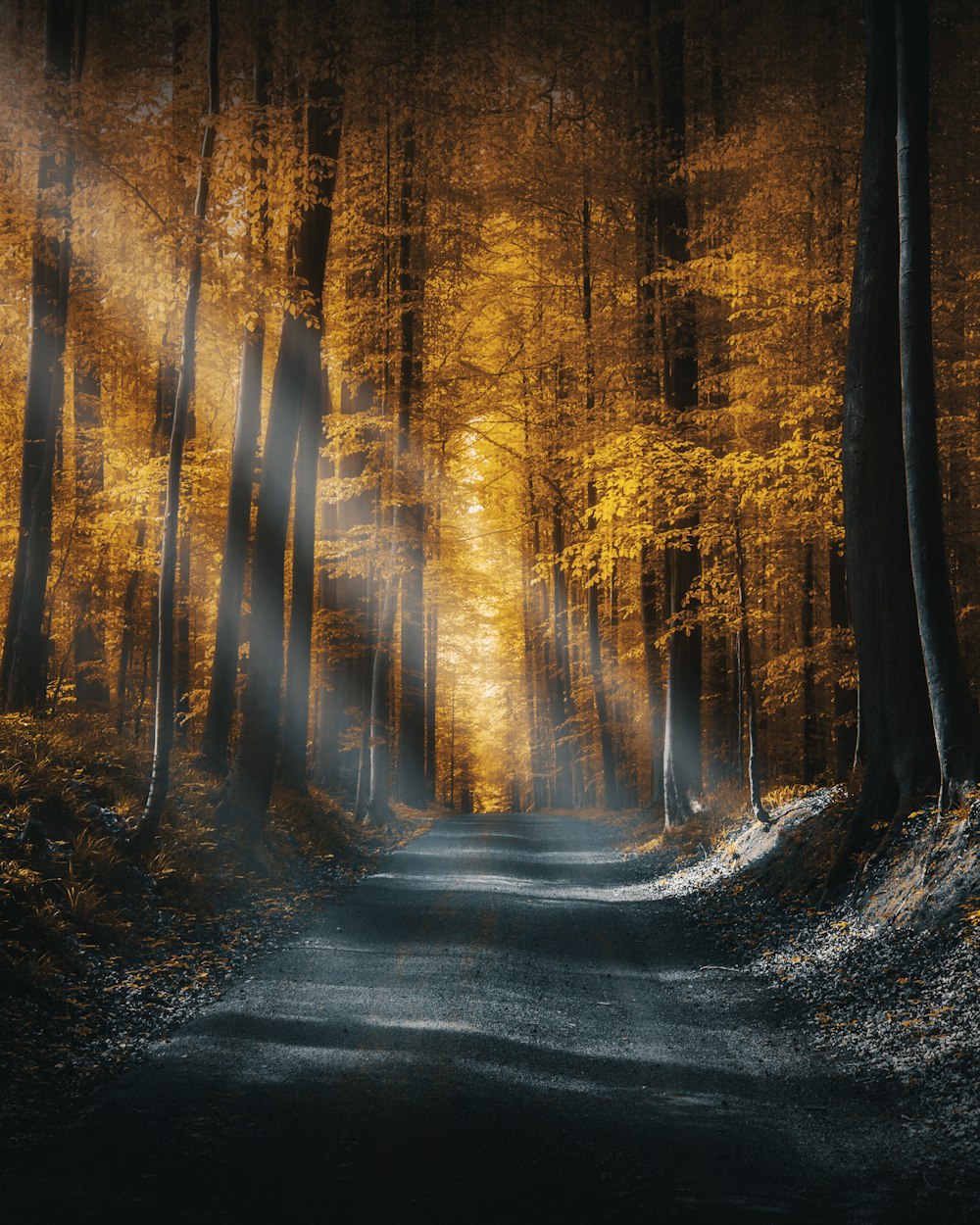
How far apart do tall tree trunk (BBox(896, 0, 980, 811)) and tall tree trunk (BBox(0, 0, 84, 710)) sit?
31.9 ft

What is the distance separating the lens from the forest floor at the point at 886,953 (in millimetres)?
4586

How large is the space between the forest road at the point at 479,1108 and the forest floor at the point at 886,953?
23 centimetres

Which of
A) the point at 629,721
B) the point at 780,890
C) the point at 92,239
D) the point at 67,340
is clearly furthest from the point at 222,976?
the point at 629,721

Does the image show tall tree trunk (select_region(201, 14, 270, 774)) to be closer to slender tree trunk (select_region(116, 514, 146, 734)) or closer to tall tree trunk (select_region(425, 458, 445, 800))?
slender tree trunk (select_region(116, 514, 146, 734))

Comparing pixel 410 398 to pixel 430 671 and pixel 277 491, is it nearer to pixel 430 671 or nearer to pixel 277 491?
pixel 277 491

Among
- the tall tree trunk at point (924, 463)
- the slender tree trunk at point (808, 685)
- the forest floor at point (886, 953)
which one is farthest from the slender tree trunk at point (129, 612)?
the tall tree trunk at point (924, 463)

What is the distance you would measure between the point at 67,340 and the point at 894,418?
465 inches

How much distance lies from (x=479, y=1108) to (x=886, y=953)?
A: 3687mm

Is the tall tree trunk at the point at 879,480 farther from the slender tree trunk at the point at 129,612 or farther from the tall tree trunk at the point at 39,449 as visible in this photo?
the slender tree trunk at the point at 129,612

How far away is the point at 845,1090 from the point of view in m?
4.84

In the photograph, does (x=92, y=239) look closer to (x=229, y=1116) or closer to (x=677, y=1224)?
(x=229, y=1116)

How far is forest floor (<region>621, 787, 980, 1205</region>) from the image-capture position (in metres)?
4.59

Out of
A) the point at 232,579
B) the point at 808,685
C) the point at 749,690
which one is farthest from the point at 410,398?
the point at 808,685

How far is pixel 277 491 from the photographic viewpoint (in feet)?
44.9
